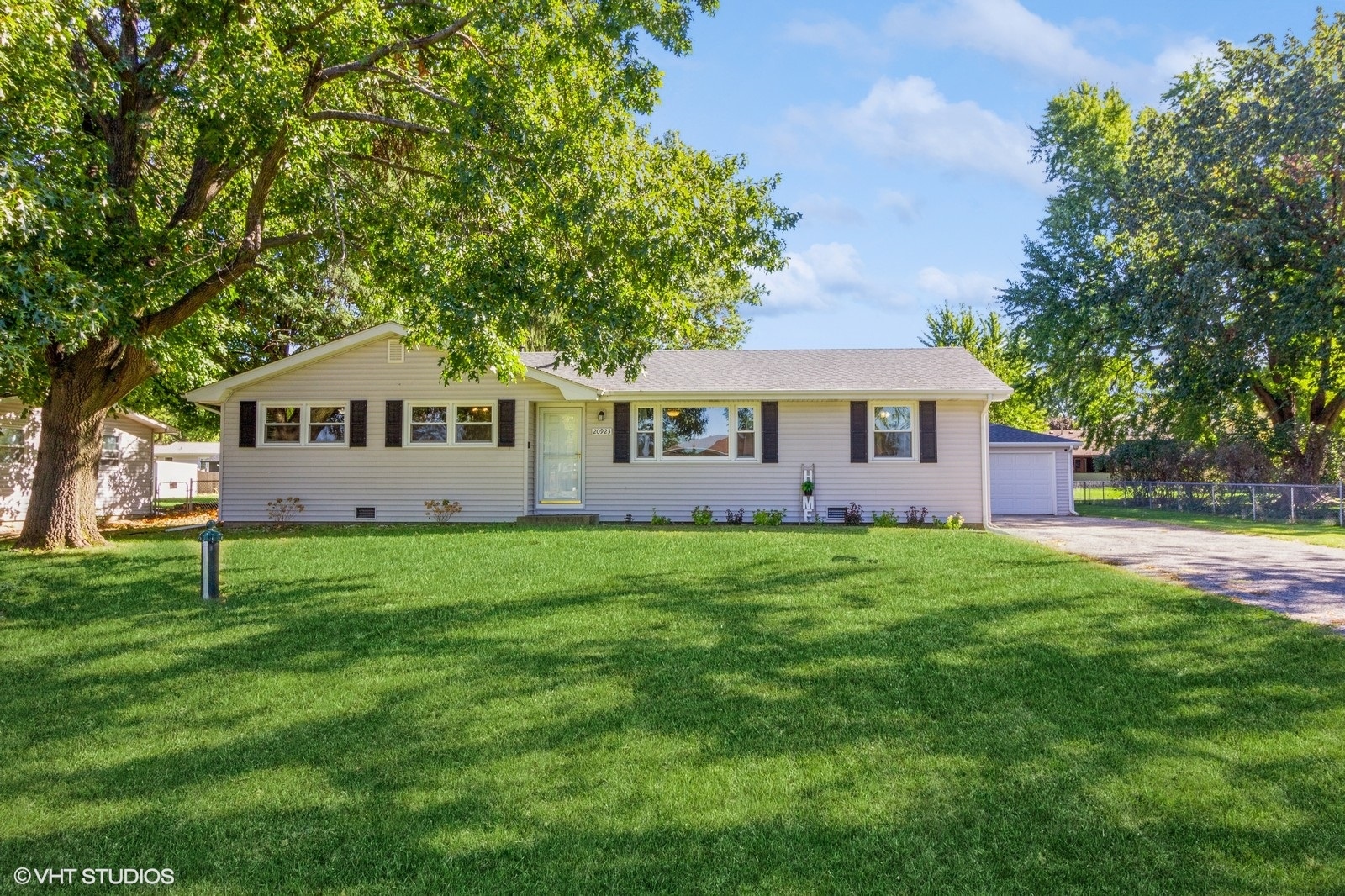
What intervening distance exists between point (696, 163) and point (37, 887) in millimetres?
10767

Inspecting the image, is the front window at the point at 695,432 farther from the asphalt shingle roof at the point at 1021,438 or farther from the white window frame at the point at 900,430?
the asphalt shingle roof at the point at 1021,438

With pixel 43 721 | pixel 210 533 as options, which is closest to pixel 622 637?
pixel 43 721

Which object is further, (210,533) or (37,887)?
(210,533)

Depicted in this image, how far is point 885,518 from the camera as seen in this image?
1480 centimetres

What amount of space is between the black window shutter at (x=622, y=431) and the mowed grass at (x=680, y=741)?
311 inches

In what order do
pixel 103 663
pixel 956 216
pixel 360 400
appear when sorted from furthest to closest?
pixel 360 400 < pixel 956 216 < pixel 103 663

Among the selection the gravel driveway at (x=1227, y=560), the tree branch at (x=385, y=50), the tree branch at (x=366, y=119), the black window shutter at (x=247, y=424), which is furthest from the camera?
the black window shutter at (x=247, y=424)

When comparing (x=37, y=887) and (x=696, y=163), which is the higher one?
(x=696, y=163)

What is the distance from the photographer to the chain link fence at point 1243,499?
1834 cm

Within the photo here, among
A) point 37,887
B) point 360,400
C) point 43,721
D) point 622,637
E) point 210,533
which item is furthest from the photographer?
point 360,400

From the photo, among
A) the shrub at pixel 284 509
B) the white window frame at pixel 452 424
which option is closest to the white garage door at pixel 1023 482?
the white window frame at pixel 452 424

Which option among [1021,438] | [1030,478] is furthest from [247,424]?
[1021,438]

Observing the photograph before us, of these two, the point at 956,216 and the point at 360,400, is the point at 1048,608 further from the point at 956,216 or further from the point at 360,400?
the point at 360,400

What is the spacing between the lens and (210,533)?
24.5ft
